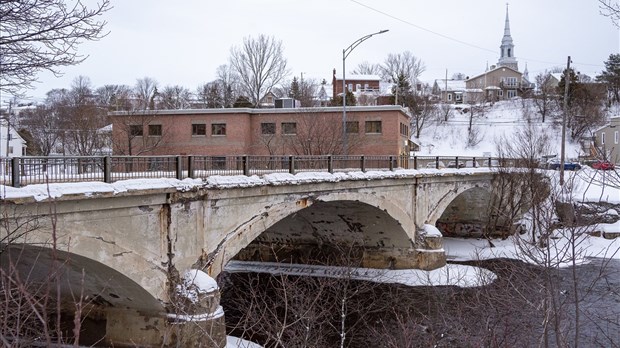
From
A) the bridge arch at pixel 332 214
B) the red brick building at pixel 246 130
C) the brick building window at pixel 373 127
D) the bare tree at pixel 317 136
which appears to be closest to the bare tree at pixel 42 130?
the red brick building at pixel 246 130

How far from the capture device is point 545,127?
226 feet

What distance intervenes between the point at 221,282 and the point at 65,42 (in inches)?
567

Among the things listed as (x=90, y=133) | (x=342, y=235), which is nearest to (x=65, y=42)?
(x=342, y=235)

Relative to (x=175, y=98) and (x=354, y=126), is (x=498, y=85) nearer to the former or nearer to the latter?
(x=175, y=98)

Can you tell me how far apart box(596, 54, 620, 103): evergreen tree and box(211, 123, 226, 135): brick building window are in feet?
189

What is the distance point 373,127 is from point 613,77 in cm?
5152

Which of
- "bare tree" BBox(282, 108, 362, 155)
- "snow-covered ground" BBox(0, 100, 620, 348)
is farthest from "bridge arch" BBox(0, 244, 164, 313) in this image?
"bare tree" BBox(282, 108, 362, 155)

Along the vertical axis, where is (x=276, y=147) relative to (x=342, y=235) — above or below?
above

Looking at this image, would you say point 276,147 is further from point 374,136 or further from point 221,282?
point 221,282

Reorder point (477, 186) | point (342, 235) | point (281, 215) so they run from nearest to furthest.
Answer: point (281, 215) < point (342, 235) < point (477, 186)

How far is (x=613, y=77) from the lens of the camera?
7600cm

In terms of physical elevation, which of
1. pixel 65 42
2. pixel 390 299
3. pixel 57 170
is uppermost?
pixel 65 42

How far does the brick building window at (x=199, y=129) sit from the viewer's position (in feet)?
131

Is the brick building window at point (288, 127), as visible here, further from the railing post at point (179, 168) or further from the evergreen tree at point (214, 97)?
the evergreen tree at point (214, 97)
